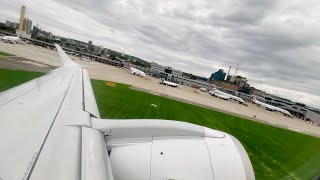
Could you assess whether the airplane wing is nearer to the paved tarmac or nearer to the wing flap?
the wing flap

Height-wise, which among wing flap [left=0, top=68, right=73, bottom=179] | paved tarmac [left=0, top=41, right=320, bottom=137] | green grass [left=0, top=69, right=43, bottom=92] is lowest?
paved tarmac [left=0, top=41, right=320, bottom=137]

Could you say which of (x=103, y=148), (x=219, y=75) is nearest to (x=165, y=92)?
(x=103, y=148)

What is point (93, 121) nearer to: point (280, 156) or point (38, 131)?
point (38, 131)

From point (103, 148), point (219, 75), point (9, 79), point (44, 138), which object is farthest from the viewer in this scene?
point (219, 75)

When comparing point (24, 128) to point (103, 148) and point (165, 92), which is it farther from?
point (165, 92)

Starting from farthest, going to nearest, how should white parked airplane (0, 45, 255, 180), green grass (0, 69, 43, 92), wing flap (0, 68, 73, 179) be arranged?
green grass (0, 69, 43, 92) < white parked airplane (0, 45, 255, 180) < wing flap (0, 68, 73, 179)

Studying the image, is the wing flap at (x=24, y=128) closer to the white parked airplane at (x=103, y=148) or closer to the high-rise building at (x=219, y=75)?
the white parked airplane at (x=103, y=148)

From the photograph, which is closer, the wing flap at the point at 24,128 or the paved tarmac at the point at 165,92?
the wing flap at the point at 24,128

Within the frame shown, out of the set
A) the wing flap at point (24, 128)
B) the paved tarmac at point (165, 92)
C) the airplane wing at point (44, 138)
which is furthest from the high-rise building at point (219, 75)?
the airplane wing at point (44, 138)

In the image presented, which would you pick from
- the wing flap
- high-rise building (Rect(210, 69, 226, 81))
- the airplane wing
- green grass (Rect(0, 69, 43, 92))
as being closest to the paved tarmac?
green grass (Rect(0, 69, 43, 92))
